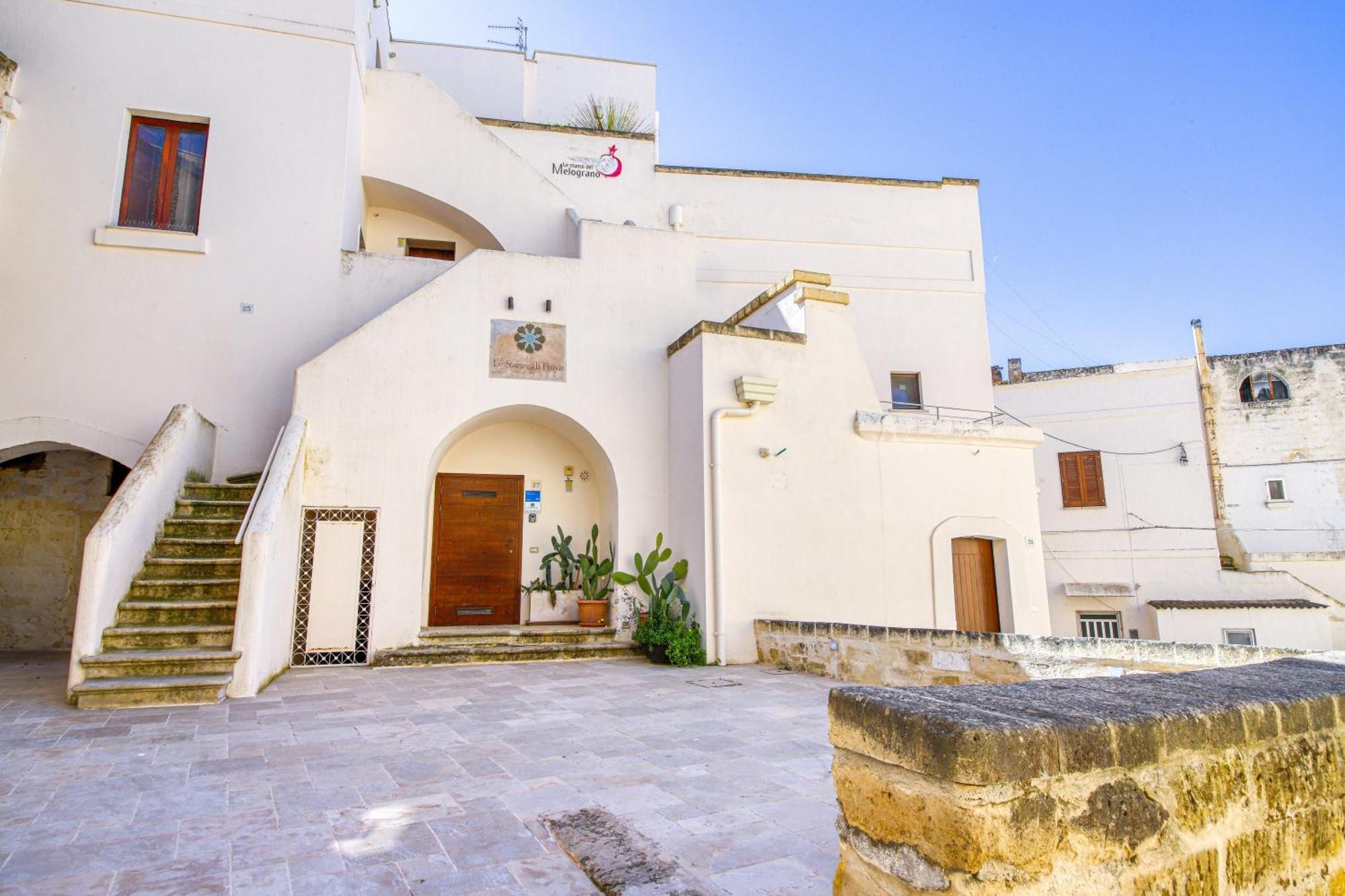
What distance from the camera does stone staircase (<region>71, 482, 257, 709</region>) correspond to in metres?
5.88

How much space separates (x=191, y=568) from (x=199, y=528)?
2.16 ft

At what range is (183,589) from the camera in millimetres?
6938

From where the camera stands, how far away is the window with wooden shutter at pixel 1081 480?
1755 cm

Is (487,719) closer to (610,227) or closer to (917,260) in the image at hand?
(610,227)

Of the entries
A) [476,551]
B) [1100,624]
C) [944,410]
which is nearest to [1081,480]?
[1100,624]

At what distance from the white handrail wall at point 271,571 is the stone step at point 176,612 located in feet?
0.96

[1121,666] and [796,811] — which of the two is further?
[1121,666]

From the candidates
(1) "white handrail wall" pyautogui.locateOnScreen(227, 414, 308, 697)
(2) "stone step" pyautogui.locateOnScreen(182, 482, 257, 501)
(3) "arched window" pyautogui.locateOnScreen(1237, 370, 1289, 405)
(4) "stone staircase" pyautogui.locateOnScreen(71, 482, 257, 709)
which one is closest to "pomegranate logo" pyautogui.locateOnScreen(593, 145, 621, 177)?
(1) "white handrail wall" pyautogui.locateOnScreen(227, 414, 308, 697)

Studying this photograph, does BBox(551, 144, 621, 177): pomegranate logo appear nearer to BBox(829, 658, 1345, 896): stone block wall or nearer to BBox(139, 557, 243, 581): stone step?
BBox(139, 557, 243, 581): stone step

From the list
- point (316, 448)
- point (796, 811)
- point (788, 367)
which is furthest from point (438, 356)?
point (796, 811)

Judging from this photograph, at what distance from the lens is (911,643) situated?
654cm

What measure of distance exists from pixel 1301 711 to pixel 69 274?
1172 centimetres

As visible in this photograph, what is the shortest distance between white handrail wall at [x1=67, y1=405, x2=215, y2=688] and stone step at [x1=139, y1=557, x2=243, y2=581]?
0.41ft

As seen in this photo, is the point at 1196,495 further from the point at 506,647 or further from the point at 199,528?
the point at 199,528
